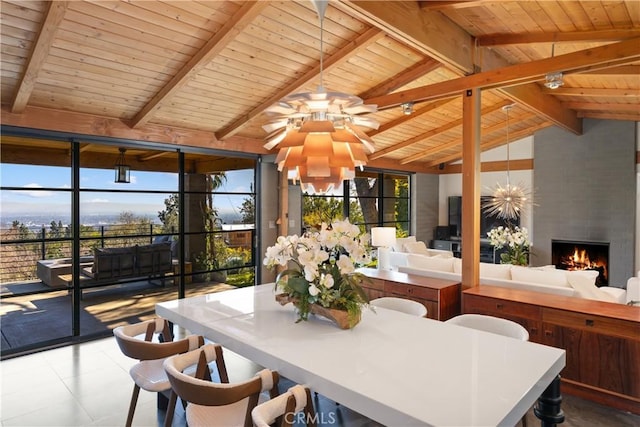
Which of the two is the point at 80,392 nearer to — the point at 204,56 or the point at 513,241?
the point at 204,56

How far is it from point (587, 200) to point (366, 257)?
720cm

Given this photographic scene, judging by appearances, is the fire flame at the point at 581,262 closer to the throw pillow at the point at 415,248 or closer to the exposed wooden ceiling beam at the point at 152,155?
the throw pillow at the point at 415,248

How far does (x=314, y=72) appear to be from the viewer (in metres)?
4.29

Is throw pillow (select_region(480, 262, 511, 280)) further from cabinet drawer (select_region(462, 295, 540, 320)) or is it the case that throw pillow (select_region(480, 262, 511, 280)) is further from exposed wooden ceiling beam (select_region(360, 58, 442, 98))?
exposed wooden ceiling beam (select_region(360, 58, 442, 98))

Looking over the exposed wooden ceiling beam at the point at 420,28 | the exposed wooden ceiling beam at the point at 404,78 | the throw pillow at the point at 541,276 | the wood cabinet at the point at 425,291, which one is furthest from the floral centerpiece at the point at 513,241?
the exposed wooden ceiling beam at the point at 420,28

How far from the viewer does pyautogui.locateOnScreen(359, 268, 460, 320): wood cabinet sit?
385 centimetres

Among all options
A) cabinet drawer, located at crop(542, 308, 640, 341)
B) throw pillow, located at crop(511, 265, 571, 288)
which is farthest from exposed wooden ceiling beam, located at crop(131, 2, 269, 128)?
throw pillow, located at crop(511, 265, 571, 288)

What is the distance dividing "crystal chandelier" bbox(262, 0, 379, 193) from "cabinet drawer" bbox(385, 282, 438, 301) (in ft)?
6.64

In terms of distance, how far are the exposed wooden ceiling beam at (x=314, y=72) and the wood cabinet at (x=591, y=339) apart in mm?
2755

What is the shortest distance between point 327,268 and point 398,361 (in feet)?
2.23

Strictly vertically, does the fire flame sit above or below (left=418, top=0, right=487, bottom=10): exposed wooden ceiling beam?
below

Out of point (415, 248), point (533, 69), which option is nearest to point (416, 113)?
point (415, 248)

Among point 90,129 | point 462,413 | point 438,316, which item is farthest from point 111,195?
point 462,413

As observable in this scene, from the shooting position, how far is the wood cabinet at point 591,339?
112 inches
